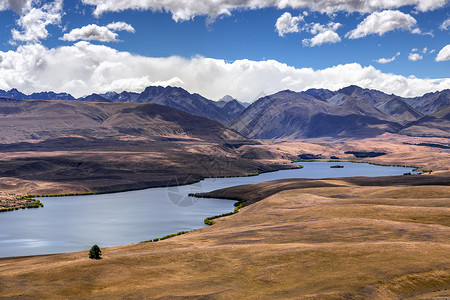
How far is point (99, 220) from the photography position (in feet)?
358

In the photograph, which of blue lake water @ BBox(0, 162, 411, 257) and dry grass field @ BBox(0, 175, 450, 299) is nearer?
dry grass field @ BBox(0, 175, 450, 299)

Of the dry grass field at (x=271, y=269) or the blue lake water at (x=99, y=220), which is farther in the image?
the blue lake water at (x=99, y=220)

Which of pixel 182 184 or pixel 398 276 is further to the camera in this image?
pixel 182 184

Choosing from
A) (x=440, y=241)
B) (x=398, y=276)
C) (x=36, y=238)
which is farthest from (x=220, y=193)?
(x=398, y=276)

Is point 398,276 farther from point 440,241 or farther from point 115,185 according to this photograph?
point 115,185

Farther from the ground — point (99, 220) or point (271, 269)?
point (271, 269)

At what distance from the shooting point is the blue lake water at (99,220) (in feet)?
273

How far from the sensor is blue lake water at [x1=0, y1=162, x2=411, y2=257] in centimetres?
8325

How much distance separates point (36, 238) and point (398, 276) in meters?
71.8

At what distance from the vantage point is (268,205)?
104 meters

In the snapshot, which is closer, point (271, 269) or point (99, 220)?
point (271, 269)

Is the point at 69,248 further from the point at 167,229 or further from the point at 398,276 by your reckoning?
the point at 398,276

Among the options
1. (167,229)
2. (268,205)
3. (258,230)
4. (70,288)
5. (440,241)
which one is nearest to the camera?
(70,288)

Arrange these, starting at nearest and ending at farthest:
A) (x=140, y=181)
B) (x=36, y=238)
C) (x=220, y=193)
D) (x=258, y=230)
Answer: (x=258, y=230), (x=36, y=238), (x=220, y=193), (x=140, y=181)
